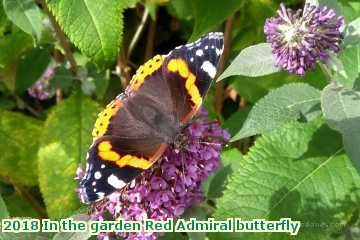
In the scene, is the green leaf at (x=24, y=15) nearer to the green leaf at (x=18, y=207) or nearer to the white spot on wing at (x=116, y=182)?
the white spot on wing at (x=116, y=182)

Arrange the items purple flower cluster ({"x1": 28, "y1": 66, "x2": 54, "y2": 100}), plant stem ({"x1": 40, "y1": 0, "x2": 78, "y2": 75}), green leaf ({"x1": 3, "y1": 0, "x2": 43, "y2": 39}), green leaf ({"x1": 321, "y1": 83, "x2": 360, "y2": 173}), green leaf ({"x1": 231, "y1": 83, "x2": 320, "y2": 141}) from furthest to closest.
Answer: purple flower cluster ({"x1": 28, "y1": 66, "x2": 54, "y2": 100}) < plant stem ({"x1": 40, "y1": 0, "x2": 78, "y2": 75}) < green leaf ({"x1": 3, "y1": 0, "x2": 43, "y2": 39}) < green leaf ({"x1": 231, "y1": 83, "x2": 320, "y2": 141}) < green leaf ({"x1": 321, "y1": 83, "x2": 360, "y2": 173})

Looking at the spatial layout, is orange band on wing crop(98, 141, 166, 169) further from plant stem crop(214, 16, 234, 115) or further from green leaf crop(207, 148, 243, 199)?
plant stem crop(214, 16, 234, 115)

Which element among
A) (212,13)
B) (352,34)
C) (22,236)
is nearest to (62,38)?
(212,13)

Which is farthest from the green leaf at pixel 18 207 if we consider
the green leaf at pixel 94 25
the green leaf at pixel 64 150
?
the green leaf at pixel 94 25

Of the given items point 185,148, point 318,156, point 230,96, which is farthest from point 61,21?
point 230,96

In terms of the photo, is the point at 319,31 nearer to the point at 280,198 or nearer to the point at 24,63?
the point at 280,198

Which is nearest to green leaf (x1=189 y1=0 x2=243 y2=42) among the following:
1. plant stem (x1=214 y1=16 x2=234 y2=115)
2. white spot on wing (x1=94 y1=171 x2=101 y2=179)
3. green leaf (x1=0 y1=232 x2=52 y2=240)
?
plant stem (x1=214 y1=16 x2=234 y2=115)

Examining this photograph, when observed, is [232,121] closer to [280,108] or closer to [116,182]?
[280,108]
